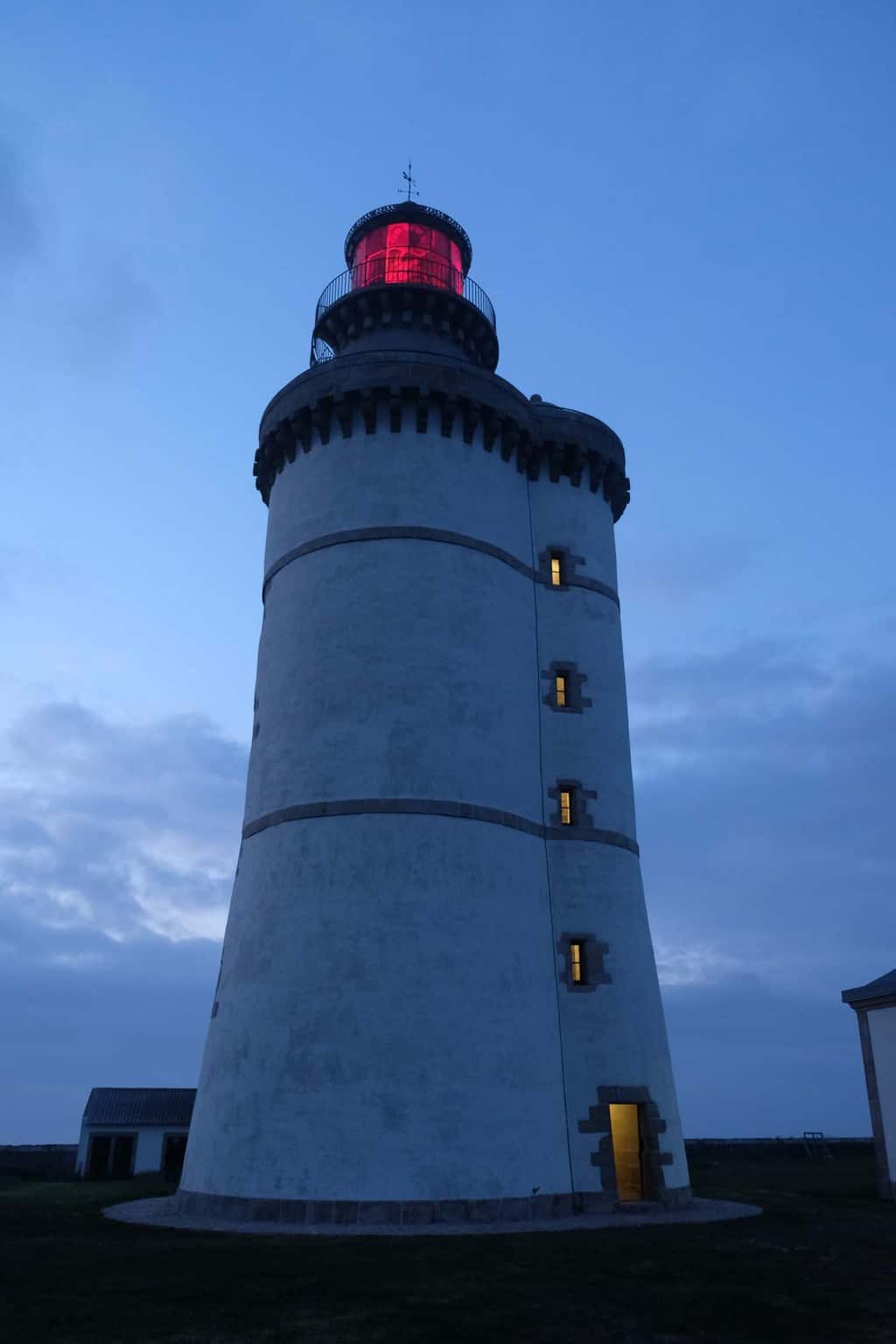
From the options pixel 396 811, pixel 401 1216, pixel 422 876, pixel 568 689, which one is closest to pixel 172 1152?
pixel 401 1216

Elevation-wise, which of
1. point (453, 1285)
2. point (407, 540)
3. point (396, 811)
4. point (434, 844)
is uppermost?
point (407, 540)

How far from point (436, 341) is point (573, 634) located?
36.2ft

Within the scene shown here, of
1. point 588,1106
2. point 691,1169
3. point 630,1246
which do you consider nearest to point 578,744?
point 588,1106

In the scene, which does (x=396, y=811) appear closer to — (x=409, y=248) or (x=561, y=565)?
(x=561, y=565)

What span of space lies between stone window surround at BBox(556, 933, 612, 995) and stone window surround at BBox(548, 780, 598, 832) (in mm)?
2759

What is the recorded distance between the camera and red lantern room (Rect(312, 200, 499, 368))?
32.1 m

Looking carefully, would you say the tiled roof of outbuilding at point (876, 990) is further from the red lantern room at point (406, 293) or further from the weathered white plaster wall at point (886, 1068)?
the red lantern room at point (406, 293)

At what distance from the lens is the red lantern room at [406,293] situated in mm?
32094

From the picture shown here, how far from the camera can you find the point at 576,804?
26609 millimetres

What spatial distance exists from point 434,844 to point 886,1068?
12840mm

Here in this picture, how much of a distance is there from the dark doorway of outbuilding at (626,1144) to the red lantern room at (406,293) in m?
23.0

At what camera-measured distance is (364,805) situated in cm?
2341

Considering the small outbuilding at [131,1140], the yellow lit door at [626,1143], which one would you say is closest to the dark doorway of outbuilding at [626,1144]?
the yellow lit door at [626,1143]

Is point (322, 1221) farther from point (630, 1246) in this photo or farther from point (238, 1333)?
point (238, 1333)
